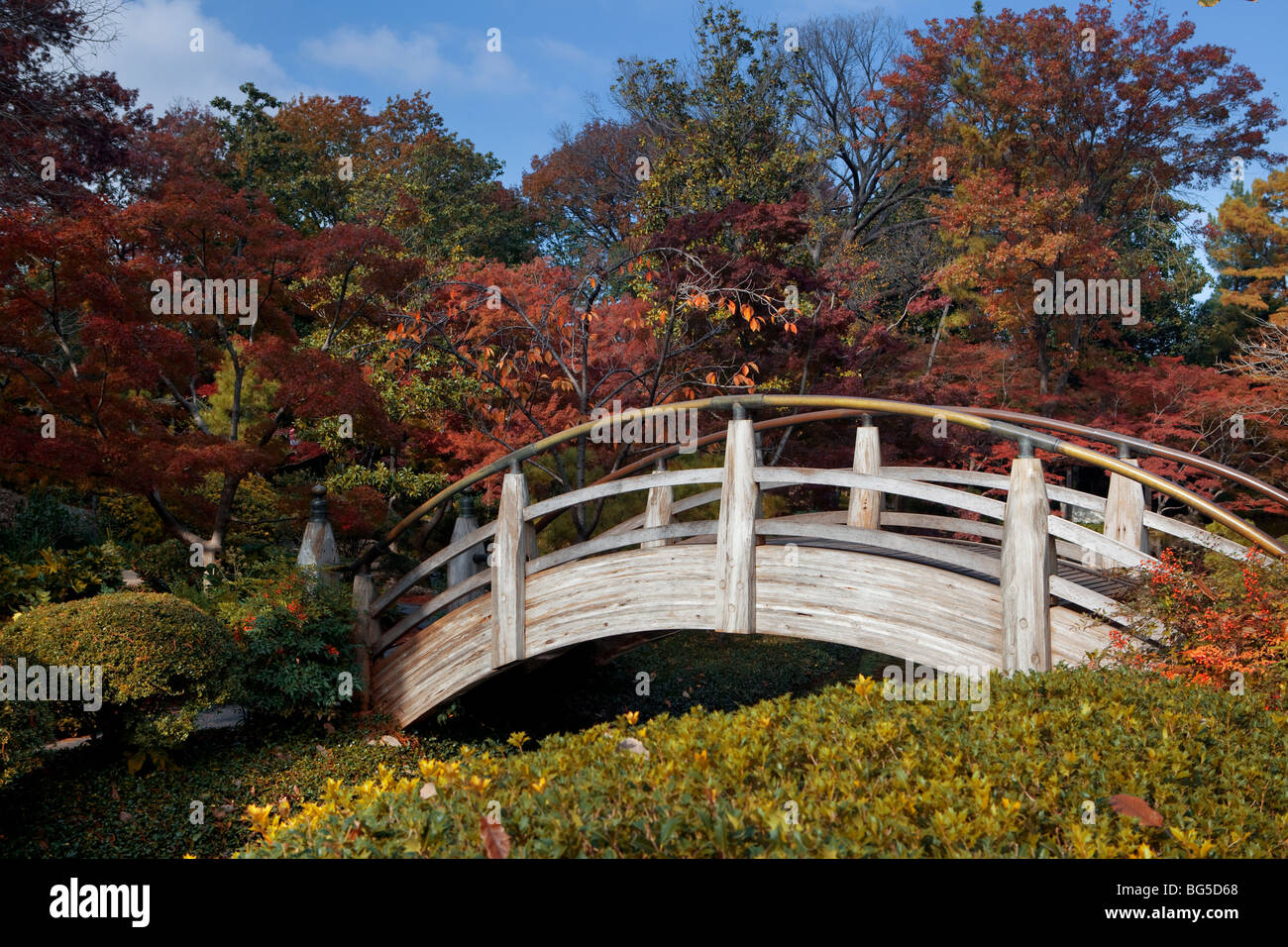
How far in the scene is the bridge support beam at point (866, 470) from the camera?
22.8ft

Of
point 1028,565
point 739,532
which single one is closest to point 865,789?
point 1028,565

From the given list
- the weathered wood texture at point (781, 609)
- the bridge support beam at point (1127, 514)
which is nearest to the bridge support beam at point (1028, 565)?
the weathered wood texture at point (781, 609)

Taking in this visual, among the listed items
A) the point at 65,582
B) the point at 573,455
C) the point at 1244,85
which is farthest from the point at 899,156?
the point at 65,582

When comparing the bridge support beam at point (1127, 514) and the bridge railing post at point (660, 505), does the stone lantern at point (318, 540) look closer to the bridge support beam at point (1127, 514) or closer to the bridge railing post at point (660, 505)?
the bridge railing post at point (660, 505)

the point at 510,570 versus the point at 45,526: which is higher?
the point at 45,526

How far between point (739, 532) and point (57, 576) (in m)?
7.00

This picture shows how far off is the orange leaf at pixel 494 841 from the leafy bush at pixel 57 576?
6.95m

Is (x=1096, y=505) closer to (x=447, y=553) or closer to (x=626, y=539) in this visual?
(x=626, y=539)

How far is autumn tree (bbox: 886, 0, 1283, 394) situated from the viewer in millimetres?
13570

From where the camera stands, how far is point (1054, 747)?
3.44 metres

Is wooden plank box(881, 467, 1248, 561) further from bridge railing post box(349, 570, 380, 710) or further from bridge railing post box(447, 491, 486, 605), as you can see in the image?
bridge railing post box(349, 570, 380, 710)

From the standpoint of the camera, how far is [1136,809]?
2.91 metres

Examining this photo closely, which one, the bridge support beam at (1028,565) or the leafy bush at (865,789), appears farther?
the bridge support beam at (1028,565)
